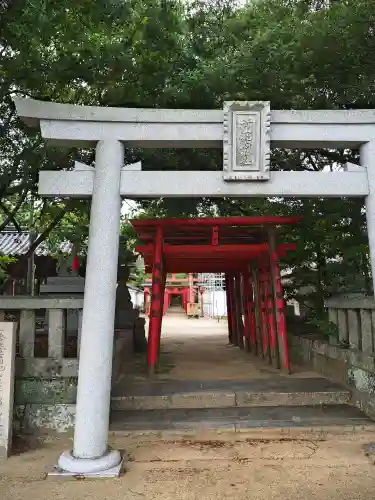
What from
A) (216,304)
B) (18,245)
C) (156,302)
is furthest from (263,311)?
(216,304)

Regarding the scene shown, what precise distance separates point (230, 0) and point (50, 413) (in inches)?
287

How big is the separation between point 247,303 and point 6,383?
6.90 metres

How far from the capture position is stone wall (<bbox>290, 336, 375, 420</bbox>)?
557 centimetres

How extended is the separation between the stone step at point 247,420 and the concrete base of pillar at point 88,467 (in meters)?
1.08

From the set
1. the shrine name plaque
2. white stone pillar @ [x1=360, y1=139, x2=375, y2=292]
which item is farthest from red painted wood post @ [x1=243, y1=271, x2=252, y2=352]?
the shrine name plaque

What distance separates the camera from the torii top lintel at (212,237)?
743 centimetres

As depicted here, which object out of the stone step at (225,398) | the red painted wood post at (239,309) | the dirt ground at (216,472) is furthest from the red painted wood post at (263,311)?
the dirt ground at (216,472)

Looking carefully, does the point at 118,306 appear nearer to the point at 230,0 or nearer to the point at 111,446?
the point at 111,446

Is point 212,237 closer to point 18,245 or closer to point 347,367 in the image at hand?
point 347,367

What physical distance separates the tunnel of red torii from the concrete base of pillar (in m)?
3.26

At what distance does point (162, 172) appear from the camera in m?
4.52

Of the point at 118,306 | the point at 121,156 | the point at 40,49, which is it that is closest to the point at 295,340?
the point at 118,306

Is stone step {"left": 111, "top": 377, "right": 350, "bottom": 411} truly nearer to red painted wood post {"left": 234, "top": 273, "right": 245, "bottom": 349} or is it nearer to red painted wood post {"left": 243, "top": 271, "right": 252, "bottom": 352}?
red painted wood post {"left": 243, "top": 271, "right": 252, "bottom": 352}

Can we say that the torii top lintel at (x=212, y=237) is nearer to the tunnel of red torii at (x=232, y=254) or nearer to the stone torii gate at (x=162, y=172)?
the tunnel of red torii at (x=232, y=254)
